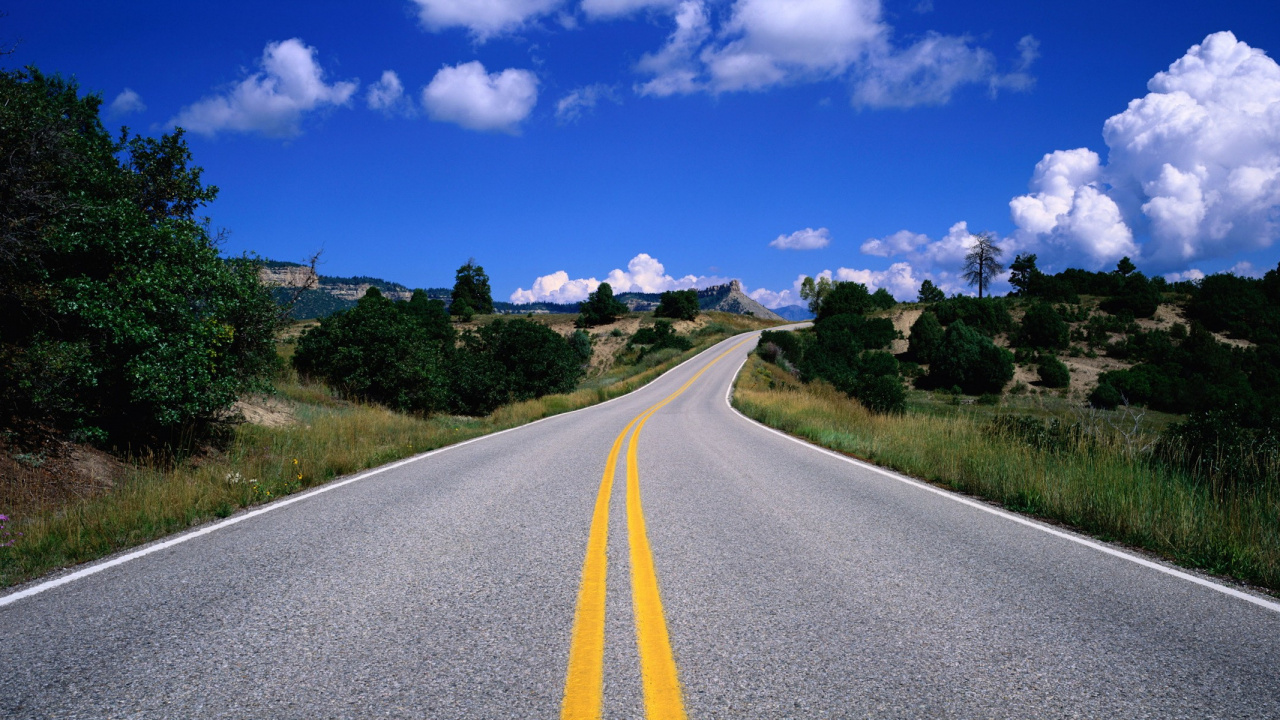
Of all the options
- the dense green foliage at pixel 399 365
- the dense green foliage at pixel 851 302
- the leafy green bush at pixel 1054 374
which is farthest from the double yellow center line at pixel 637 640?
the dense green foliage at pixel 851 302

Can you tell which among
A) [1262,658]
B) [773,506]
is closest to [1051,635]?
[1262,658]

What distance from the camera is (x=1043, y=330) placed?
54125mm

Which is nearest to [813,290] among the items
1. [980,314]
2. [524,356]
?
[980,314]

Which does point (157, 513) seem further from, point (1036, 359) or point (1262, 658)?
point (1036, 359)

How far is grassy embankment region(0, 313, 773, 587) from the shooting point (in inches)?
183

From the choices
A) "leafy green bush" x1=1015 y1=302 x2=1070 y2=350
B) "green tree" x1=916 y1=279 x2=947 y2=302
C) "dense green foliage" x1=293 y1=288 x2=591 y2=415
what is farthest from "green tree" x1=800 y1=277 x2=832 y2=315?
"dense green foliage" x1=293 y1=288 x2=591 y2=415

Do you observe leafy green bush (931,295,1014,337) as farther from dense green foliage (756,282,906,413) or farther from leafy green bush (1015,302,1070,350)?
dense green foliage (756,282,906,413)

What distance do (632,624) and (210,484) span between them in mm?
5935

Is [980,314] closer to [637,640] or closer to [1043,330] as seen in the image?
[1043,330]

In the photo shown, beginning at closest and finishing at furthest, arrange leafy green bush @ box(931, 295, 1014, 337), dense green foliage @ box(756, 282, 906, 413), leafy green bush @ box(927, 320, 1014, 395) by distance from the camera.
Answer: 1. leafy green bush @ box(927, 320, 1014, 395)
2. dense green foliage @ box(756, 282, 906, 413)
3. leafy green bush @ box(931, 295, 1014, 337)

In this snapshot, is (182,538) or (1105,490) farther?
(1105,490)

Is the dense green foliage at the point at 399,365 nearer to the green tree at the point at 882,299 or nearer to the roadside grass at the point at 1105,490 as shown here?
the roadside grass at the point at 1105,490

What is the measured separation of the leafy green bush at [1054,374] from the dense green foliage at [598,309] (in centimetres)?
5647

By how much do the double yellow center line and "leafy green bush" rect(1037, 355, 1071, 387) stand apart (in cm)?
5435
